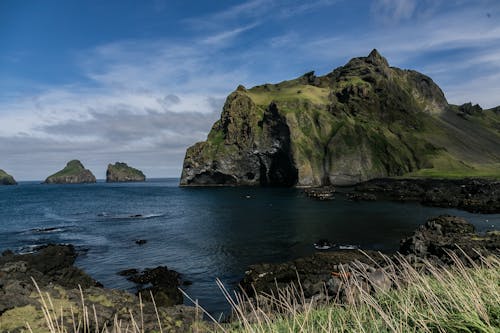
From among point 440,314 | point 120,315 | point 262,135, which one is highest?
point 262,135

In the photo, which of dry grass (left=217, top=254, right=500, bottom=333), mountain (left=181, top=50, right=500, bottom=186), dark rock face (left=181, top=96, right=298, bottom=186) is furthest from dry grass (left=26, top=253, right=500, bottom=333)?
dark rock face (left=181, top=96, right=298, bottom=186)

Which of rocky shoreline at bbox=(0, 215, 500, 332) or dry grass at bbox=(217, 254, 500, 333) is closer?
dry grass at bbox=(217, 254, 500, 333)

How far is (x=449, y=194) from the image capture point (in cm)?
9431

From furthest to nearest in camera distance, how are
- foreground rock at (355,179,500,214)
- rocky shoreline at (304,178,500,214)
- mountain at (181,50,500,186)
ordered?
mountain at (181,50,500,186) < rocky shoreline at (304,178,500,214) < foreground rock at (355,179,500,214)

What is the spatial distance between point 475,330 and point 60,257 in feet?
125

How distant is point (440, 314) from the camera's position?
6.95m

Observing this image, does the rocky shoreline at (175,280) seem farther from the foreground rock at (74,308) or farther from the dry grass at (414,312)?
the dry grass at (414,312)

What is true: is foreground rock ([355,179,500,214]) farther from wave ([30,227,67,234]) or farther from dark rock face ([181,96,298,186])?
wave ([30,227,67,234])

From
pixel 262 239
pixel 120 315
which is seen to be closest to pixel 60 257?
pixel 262 239

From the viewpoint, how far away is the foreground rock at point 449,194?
76.7 metres

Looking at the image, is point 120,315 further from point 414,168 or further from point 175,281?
point 414,168

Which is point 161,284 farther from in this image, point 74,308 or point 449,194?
point 449,194


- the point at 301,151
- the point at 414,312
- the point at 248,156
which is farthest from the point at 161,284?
the point at 248,156

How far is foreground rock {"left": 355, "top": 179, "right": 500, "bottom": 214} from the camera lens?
252 ft
